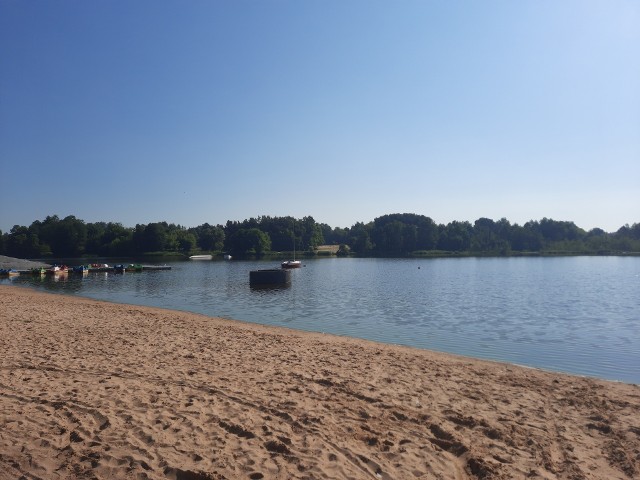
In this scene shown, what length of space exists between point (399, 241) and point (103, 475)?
177 metres

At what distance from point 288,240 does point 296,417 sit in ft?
Answer: 571

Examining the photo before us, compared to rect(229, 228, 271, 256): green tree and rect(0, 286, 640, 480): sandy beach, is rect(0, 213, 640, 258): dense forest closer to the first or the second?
rect(229, 228, 271, 256): green tree

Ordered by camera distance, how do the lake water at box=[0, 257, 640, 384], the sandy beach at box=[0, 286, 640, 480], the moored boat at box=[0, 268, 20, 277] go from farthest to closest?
the moored boat at box=[0, 268, 20, 277]
the lake water at box=[0, 257, 640, 384]
the sandy beach at box=[0, 286, 640, 480]

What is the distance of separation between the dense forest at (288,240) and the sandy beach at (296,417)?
482ft

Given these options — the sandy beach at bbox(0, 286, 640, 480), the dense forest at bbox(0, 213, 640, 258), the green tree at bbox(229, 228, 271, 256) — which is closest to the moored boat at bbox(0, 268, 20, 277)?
the sandy beach at bbox(0, 286, 640, 480)

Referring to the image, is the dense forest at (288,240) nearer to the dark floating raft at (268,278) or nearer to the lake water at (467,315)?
the dark floating raft at (268,278)

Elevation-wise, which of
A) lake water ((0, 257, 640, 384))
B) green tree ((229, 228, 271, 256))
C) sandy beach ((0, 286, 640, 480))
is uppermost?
green tree ((229, 228, 271, 256))

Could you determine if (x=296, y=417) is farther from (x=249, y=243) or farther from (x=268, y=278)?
(x=249, y=243)

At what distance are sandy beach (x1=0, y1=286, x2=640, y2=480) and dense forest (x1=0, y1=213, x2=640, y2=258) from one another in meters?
147

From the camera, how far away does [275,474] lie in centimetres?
600

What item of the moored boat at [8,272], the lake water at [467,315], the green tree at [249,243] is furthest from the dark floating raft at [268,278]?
the green tree at [249,243]

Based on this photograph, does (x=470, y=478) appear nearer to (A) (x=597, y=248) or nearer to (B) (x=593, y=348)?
(B) (x=593, y=348)

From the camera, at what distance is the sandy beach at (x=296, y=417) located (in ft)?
20.6

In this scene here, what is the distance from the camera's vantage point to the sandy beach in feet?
20.6
